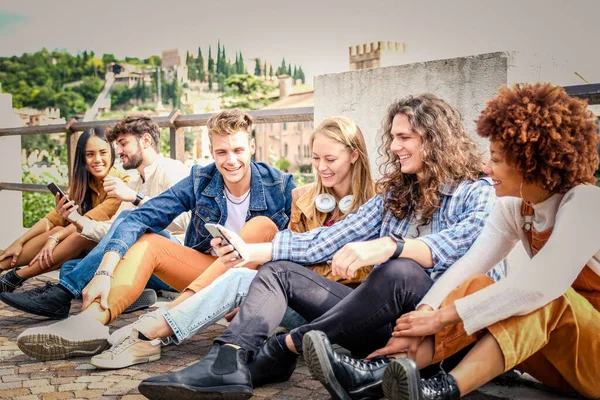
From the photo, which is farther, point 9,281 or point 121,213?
point 9,281

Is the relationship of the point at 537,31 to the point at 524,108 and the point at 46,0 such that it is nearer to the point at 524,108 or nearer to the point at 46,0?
the point at 46,0

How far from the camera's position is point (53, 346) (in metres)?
3.29

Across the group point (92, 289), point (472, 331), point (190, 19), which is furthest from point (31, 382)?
point (190, 19)

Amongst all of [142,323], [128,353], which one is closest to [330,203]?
[142,323]

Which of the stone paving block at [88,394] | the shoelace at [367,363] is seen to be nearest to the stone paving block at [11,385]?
the stone paving block at [88,394]

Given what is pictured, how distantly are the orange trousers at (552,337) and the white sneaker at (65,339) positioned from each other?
1681mm

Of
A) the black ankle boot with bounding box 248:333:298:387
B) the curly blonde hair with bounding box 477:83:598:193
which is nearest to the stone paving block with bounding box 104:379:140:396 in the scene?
the black ankle boot with bounding box 248:333:298:387

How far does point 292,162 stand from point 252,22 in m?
15.9

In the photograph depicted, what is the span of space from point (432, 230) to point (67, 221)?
288 cm

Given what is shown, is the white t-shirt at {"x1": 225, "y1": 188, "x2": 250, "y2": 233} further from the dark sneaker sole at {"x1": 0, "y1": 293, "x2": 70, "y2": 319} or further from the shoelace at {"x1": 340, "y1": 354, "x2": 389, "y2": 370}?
the shoelace at {"x1": 340, "y1": 354, "x2": 389, "y2": 370}

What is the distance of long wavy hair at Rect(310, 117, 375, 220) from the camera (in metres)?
3.44

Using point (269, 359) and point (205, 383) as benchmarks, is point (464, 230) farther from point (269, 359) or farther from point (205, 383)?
point (205, 383)

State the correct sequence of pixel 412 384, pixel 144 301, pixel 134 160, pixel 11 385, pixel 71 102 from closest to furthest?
1. pixel 412 384
2. pixel 11 385
3. pixel 144 301
4. pixel 134 160
5. pixel 71 102

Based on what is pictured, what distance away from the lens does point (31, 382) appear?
305 centimetres
